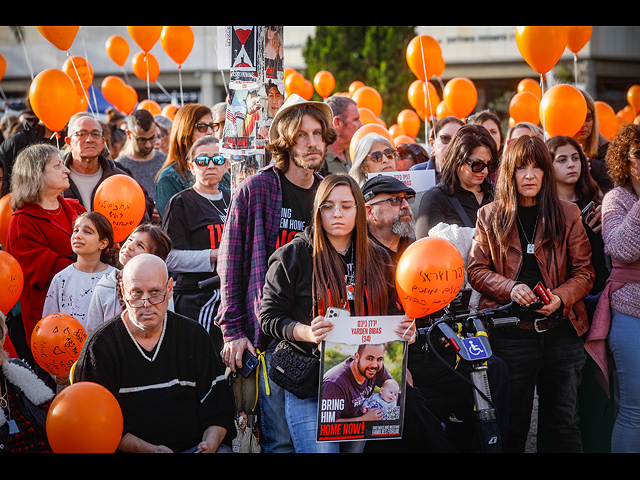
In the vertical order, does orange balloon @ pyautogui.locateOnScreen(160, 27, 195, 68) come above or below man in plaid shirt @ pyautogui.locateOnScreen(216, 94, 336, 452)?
above

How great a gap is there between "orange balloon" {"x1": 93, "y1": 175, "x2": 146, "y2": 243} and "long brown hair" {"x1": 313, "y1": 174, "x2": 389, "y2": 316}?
1999 millimetres

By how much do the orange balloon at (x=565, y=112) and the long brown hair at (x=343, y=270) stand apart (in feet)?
9.15

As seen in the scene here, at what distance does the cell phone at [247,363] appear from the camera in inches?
142

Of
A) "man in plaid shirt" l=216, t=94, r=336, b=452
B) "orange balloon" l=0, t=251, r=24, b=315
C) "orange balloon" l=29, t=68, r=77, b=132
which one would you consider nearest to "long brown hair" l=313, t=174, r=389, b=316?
"man in plaid shirt" l=216, t=94, r=336, b=452

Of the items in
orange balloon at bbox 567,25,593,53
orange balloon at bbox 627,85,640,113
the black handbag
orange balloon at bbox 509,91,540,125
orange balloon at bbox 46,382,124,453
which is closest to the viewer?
orange balloon at bbox 46,382,124,453

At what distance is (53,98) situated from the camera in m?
6.48

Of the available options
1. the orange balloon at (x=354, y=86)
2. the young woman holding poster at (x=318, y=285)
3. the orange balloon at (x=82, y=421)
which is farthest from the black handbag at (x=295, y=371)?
the orange balloon at (x=354, y=86)

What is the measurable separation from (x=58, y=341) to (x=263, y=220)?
132 centimetres

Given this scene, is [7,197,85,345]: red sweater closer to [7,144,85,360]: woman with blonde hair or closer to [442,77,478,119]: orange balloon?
[7,144,85,360]: woman with blonde hair

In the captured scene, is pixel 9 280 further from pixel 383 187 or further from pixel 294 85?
pixel 294 85

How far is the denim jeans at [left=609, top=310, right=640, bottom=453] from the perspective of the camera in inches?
155

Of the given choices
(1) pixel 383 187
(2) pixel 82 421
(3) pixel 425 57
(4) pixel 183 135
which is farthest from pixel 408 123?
(2) pixel 82 421

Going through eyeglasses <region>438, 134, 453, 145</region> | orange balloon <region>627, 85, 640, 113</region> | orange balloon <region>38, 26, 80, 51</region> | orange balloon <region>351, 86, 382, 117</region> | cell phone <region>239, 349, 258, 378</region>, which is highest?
orange balloon <region>627, 85, 640, 113</region>
